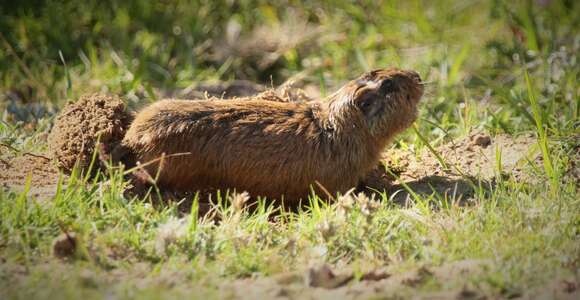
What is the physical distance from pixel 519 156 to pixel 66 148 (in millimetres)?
2629

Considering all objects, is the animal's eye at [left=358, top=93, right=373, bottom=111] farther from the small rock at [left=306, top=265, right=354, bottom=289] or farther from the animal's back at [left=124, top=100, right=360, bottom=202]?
the small rock at [left=306, top=265, right=354, bottom=289]

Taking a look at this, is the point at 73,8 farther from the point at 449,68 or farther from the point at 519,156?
the point at 519,156

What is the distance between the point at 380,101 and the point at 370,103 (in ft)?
0.19

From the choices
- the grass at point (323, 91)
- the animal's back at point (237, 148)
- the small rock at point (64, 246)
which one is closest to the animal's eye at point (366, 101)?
the animal's back at point (237, 148)

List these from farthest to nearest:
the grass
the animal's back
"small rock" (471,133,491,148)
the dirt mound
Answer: "small rock" (471,133,491,148) < the dirt mound < the animal's back < the grass

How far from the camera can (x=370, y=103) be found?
4145mm

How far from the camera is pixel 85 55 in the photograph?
21.0ft

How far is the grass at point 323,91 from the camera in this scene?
3.05 m

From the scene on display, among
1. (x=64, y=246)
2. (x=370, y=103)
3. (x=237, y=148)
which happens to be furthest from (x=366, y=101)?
(x=64, y=246)

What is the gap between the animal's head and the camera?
412 centimetres

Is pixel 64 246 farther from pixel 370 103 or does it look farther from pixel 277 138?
pixel 370 103

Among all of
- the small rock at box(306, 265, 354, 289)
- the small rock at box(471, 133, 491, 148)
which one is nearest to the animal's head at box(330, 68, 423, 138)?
the small rock at box(471, 133, 491, 148)

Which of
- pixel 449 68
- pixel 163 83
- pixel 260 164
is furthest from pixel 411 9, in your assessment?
pixel 260 164

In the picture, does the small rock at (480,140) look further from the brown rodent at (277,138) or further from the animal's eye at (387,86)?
the animal's eye at (387,86)
